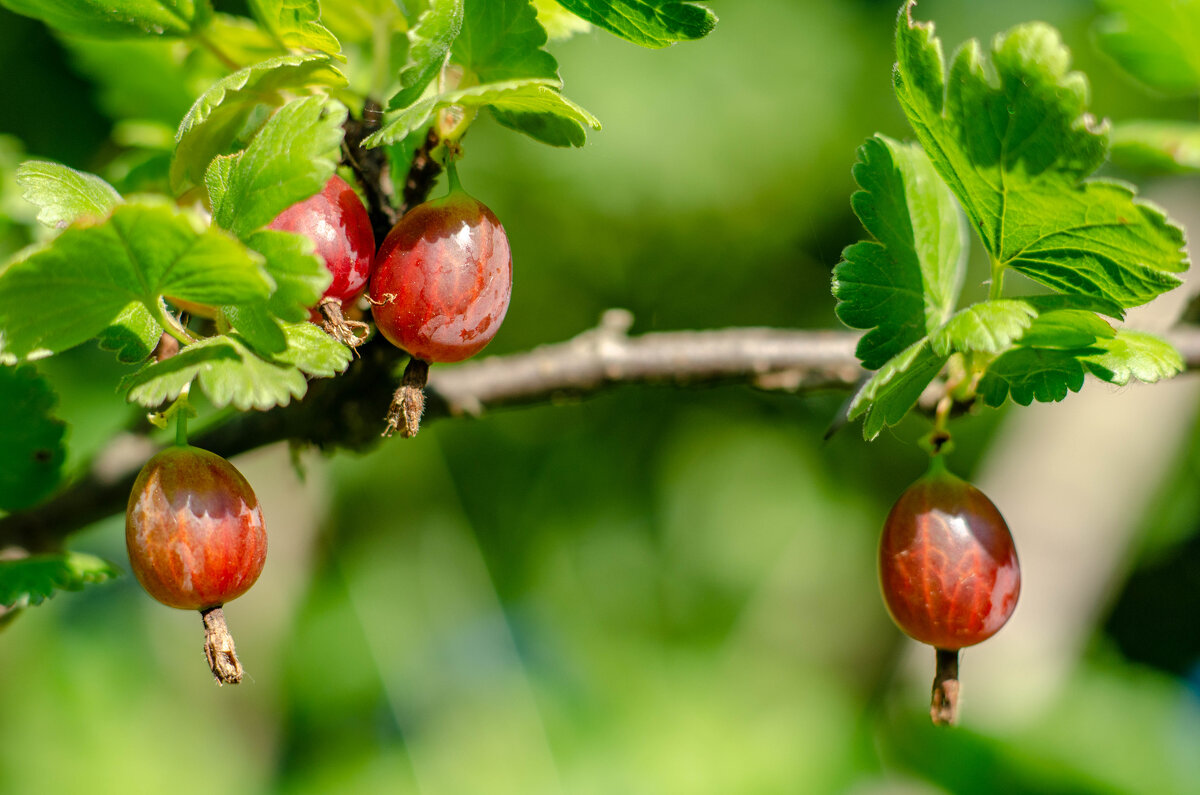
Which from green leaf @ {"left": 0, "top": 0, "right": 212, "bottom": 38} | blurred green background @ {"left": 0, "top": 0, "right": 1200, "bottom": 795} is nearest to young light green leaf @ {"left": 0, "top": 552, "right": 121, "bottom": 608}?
green leaf @ {"left": 0, "top": 0, "right": 212, "bottom": 38}

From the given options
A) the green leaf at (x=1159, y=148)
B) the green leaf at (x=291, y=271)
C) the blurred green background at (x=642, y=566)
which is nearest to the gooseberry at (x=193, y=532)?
the green leaf at (x=291, y=271)

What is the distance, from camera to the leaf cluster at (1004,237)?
42 centimetres

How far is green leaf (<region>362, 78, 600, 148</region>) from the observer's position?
1.26 feet

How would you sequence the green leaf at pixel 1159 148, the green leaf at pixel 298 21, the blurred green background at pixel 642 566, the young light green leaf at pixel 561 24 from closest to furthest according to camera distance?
1. the green leaf at pixel 298 21
2. the young light green leaf at pixel 561 24
3. the green leaf at pixel 1159 148
4. the blurred green background at pixel 642 566

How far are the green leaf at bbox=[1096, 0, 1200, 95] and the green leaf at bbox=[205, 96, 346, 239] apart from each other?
80 centimetres

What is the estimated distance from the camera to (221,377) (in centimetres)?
39

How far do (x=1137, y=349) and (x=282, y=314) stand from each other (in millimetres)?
450

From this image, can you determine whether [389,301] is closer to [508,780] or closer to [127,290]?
[127,290]

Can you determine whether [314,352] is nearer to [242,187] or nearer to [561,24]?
[242,187]

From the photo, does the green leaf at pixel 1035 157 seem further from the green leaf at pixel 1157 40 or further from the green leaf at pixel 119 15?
the green leaf at pixel 1157 40

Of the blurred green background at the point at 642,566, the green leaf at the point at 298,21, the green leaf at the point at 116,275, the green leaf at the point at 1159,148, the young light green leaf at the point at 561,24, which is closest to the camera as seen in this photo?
the green leaf at the point at 116,275

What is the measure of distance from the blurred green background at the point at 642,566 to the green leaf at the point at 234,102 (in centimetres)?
133

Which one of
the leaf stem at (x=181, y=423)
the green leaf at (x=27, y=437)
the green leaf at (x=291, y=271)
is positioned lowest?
the green leaf at (x=27, y=437)

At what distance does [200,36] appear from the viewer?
552 millimetres
